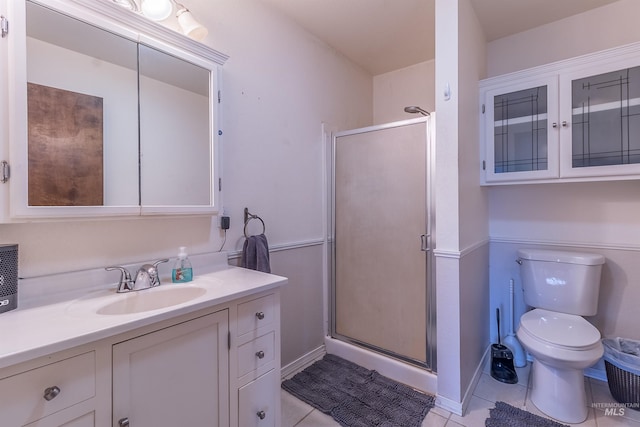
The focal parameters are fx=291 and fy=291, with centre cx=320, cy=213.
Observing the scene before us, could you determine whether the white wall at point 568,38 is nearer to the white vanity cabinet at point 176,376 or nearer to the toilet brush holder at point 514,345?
the toilet brush holder at point 514,345

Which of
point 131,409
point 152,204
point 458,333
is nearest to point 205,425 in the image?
point 131,409

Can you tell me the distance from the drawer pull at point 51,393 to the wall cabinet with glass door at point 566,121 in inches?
95.4

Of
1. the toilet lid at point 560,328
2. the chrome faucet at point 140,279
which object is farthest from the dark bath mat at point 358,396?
the chrome faucet at point 140,279

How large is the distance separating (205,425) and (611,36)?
322 cm

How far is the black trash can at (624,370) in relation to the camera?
5.40 ft

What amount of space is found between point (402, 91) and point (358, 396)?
2576 mm

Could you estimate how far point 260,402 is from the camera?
1260 millimetres

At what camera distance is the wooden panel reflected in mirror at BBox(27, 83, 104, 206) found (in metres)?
0.99

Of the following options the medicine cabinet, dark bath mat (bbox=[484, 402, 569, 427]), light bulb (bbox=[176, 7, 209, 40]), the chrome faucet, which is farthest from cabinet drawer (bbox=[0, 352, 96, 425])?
dark bath mat (bbox=[484, 402, 569, 427])

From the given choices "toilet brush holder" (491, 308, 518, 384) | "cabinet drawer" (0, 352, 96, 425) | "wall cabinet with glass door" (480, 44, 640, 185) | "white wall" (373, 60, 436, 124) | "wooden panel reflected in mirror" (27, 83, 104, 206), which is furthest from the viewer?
"white wall" (373, 60, 436, 124)

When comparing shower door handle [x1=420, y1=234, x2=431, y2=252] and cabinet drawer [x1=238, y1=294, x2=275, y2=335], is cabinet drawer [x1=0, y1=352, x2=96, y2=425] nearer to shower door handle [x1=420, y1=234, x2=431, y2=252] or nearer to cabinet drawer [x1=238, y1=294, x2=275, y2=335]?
cabinet drawer [x1=238, y1=294, x2=275, y2=335]

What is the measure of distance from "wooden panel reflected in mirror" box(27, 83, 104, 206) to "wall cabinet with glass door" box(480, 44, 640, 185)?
7.56 ft

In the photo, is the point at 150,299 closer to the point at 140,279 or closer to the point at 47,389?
the point at 140,279

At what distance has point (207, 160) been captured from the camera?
1524mm
